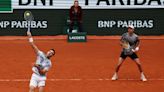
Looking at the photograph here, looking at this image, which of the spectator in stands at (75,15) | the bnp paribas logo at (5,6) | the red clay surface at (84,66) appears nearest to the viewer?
the red clay surface at (84,66)

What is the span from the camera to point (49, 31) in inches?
1182

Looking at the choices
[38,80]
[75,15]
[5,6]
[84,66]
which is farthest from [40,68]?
[5,6]

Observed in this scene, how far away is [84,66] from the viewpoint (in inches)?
841

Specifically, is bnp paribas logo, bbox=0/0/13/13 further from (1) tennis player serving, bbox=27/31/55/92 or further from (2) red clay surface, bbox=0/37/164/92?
(1) tennis player serving, bbox=27/31/55/92

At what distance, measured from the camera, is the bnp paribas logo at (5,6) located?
96.0ft

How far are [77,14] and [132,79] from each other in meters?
10.0

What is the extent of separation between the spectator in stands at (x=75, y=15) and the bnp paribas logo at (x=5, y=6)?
333 centimetres

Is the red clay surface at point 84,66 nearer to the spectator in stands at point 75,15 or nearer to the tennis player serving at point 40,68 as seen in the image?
the spectator in stands at point 75,15

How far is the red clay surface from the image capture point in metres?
17.7

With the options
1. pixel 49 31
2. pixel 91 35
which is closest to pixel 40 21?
pixel 49 31

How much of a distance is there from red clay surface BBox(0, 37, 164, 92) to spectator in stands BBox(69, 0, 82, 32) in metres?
1.19

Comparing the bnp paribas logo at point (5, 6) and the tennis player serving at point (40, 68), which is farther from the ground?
the bnp paribas logo at point (5, 6)

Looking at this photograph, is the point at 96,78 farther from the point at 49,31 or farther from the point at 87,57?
the point at 49,31

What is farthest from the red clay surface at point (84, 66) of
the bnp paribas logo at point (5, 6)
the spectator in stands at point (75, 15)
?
the bnp paribas logo at point (5, 6)
